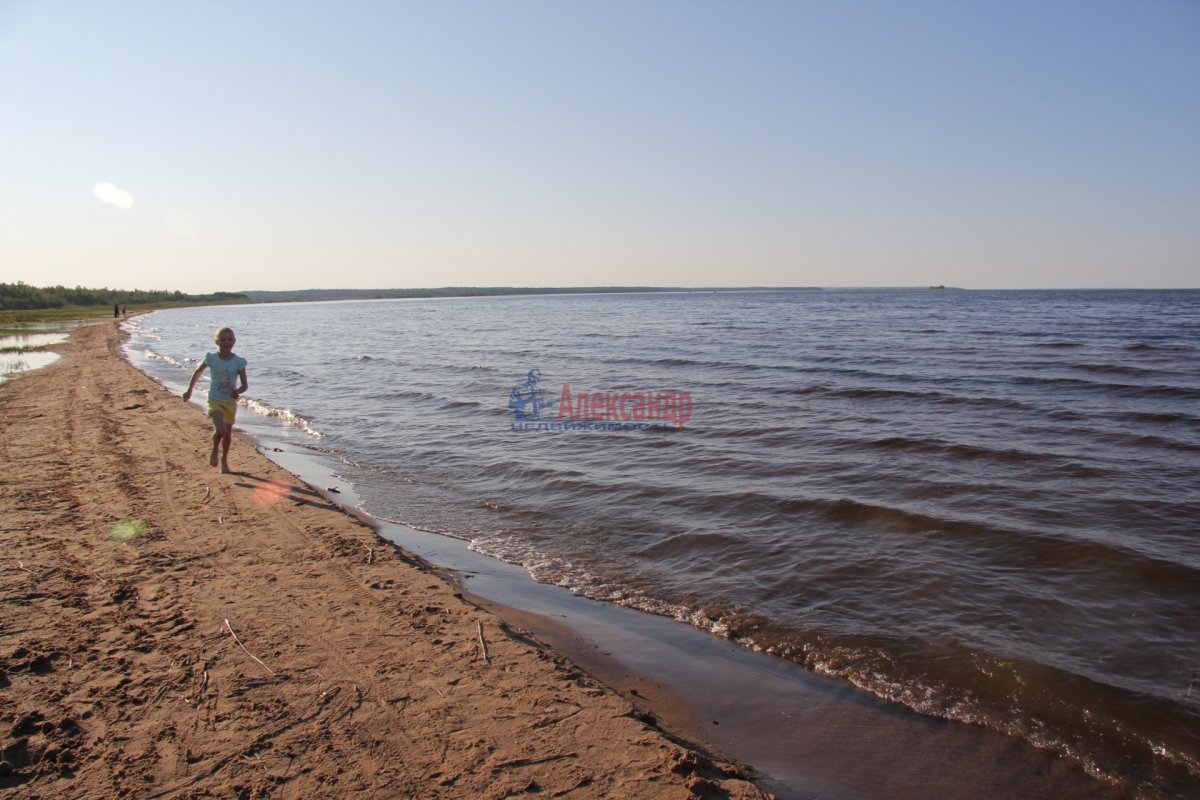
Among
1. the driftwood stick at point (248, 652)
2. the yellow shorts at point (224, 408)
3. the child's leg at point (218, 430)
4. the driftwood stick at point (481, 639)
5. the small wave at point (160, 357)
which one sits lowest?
the driftwood stick at point (481, 639)

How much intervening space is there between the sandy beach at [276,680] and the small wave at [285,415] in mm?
6493

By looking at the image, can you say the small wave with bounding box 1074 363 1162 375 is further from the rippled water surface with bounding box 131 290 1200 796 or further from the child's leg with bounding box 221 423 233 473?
the child's leg with bounding box 221 423 233 473

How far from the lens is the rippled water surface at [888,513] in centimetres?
472

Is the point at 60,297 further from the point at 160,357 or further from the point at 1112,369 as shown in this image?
the point at 1112,369

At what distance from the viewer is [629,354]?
27.1m

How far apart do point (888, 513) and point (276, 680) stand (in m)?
6.60

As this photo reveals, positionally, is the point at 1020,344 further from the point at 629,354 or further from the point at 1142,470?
the point at 1142,470

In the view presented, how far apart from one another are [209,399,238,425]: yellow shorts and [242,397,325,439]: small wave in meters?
4.02

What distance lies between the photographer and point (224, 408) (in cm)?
905

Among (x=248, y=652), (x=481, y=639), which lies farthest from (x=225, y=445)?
(x=481, y=639)

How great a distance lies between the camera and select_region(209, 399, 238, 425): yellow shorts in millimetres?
8961

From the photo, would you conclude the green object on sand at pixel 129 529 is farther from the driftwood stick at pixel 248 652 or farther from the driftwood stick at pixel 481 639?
the driftwood stick at pixel 481 639

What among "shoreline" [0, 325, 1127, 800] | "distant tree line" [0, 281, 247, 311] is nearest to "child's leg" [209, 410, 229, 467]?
"shoreline" [0, 325, 1127, 800]

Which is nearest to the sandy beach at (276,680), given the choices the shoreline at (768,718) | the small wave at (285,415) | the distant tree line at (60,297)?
the shoreline at (768,718)
